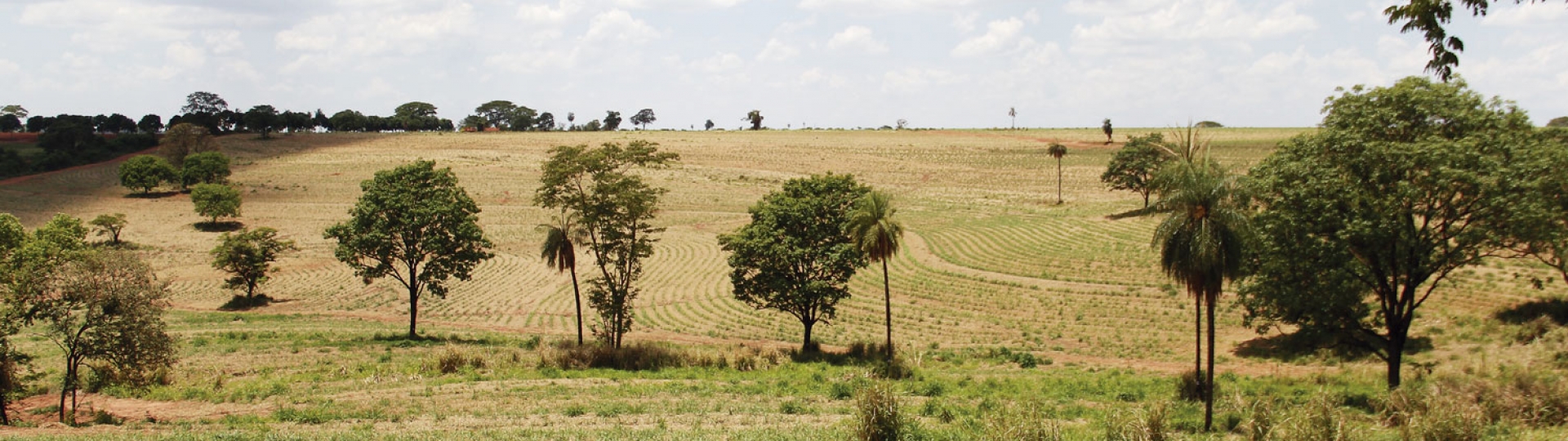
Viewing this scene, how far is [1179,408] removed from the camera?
20.8 metres

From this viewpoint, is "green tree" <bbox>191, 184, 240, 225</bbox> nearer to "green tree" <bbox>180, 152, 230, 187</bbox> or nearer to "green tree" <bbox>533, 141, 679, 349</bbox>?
"green tree" <bbox>180, 152, 230, 187</bbox>

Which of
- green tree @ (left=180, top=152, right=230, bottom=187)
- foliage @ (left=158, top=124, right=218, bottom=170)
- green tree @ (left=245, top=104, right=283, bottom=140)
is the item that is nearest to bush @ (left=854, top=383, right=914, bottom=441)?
green tree @ (left=180, top=152, right=230, bottom=187)

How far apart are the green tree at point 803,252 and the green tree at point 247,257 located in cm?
3338

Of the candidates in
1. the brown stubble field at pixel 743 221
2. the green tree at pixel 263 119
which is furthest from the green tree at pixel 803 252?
the green tree at pixel 263 119

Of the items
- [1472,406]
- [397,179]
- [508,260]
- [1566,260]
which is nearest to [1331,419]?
[1472,406]

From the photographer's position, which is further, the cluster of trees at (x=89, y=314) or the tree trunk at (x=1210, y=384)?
the cluster of trees at (x=89, y=314)

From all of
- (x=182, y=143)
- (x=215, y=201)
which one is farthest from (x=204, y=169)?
(x=215, y=201)

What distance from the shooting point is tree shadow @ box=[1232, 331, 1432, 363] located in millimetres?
28391

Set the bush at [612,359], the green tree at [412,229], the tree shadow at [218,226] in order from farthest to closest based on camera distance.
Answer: the tree shadow at [218,226] < the green tree at [412,229] < the bush at [612,359]

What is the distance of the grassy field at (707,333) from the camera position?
19.8m

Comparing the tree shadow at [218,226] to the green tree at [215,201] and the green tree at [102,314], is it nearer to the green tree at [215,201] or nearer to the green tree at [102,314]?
the green tree at [215,201]

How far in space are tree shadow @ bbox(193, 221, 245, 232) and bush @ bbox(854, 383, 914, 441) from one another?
3085 inches

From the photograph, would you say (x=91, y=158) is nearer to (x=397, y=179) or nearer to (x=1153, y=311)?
(x=397, y=179)

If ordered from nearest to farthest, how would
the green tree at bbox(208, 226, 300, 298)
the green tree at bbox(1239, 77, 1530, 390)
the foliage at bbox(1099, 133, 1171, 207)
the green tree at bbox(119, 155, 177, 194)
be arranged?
the green tree at bbox(1239, 77, 1530, 390), the green tree at bbox(208, 226, 300, 298), the foliage at bbox(1099, 133, 1171, 207), the green tree at bbox(119, 155, 177, 194)
